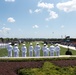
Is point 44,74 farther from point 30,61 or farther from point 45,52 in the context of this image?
point 45,52

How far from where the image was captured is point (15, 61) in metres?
13.4

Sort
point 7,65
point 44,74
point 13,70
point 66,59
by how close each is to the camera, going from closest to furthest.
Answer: point 44,74
point 13,70
point 7,65
point 66,59

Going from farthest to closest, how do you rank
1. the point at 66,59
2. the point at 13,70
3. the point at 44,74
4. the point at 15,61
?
the point at 66,59 → the point at 15,61 → the point at 13,70 → the point at 44,74

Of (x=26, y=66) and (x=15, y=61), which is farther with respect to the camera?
(x=15, y=61)

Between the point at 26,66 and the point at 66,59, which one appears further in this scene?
the point at 66,59

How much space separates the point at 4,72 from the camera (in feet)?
34.1

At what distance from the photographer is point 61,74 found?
1003cm

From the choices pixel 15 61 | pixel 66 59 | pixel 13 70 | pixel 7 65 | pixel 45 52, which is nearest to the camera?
pixel 13 70

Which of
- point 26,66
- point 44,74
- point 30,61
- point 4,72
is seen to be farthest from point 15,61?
point 44,74

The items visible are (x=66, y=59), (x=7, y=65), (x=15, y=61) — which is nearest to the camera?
(x=7, y=65)

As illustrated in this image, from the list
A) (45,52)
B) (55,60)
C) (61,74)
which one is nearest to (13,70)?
(61,74)

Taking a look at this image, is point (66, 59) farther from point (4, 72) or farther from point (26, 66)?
point (4, 72)

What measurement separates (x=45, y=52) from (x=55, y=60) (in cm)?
292

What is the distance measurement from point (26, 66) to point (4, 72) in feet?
5.00
